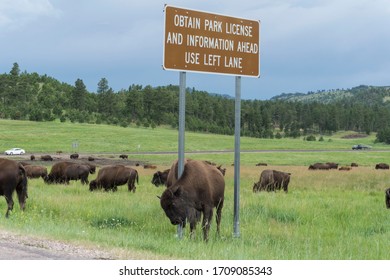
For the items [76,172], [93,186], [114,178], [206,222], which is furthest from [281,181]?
[206,222]

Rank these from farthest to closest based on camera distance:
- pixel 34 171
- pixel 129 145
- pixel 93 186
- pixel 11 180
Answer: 1. pixel 129 145
2. pixel 34 171
3. pixel 93 186
4. pixel 11 180

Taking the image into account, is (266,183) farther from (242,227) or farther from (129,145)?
(129,145)

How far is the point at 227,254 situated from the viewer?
9914 mm

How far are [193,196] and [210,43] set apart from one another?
3.79 m

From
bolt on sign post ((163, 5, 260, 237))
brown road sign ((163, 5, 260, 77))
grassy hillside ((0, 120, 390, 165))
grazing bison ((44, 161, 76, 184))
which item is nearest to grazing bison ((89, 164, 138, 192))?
grazing bison ((44, 161, 76, 184))

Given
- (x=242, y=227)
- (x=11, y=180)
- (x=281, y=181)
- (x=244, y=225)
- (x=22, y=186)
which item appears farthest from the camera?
(x=281, y=181)

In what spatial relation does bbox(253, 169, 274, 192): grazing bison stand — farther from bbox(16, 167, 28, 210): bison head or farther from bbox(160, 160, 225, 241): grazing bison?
bbox(160, 160, 225, 241): grazing bison

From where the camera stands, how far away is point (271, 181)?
91.8ft

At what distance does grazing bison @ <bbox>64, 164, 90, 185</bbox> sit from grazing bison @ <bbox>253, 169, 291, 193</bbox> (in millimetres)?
9905

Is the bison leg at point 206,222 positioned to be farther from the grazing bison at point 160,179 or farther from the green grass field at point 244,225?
the grazing bison at point 160,179

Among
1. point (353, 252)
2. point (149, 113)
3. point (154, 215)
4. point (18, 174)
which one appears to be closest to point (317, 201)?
point (154, 215)

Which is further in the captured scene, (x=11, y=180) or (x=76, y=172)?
(x=76, y=172)
